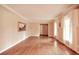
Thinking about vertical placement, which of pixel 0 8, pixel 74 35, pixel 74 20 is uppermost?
pixel 0 8

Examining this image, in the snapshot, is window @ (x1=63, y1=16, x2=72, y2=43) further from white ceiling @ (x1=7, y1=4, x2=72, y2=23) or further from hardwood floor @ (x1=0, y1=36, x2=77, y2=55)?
white ceiling @ (x1=7, y1=4, x2=72, y2=23)

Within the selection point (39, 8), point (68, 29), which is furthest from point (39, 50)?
point (39, 8)

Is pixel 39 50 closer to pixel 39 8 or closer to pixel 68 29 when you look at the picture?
pixel 68 29

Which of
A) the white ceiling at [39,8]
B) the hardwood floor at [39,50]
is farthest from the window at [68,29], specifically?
the white ceiling at [39,8]

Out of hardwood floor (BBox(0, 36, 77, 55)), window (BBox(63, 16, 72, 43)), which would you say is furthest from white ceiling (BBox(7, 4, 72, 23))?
hardwood floor (BBox(0, 36, 77, 55))

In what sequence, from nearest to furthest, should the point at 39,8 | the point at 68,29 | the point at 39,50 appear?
the point at 39,50, the point at 39,8, the point at 68,29

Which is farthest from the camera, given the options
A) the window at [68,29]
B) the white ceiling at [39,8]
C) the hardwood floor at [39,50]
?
the window at [68,29]

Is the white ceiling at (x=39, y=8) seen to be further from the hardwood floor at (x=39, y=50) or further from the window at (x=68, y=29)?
the hardwood floor at (x=39, y=50)
